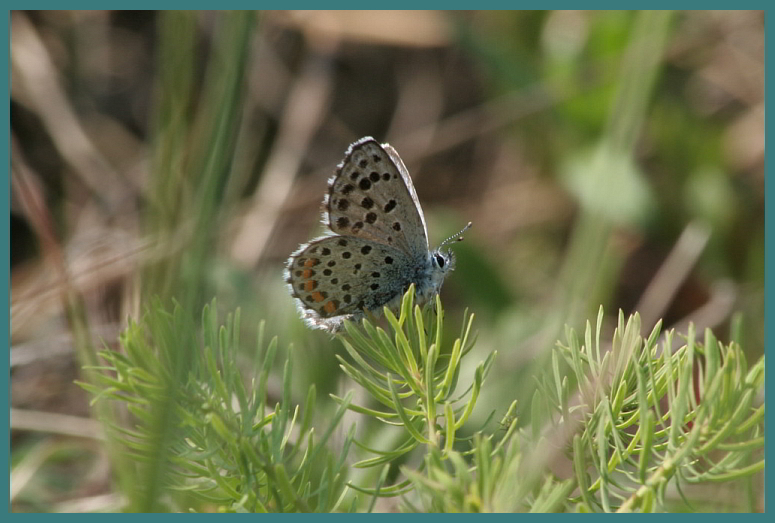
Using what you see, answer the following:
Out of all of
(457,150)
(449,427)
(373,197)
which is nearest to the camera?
(449,427)

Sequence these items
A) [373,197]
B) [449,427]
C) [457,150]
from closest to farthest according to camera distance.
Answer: [449,427] → [373,197] → [457,150]

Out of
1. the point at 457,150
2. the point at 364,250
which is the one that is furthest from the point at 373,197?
the point at 457,150

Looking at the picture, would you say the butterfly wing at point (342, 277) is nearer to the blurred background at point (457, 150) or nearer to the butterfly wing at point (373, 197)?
the butterfly wing at point (373, 197)

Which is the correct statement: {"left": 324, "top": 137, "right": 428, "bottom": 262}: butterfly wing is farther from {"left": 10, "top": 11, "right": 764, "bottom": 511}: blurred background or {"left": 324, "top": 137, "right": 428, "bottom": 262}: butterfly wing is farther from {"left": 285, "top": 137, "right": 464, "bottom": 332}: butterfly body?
{"left": 10, "top": 11, "right": 764, "bottom": 511}: blurred background

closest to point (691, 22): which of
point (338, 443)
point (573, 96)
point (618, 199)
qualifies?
point (573, 96)

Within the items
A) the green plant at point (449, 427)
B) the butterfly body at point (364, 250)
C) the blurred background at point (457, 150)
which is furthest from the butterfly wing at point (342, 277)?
the blurred background at point (457, 150)

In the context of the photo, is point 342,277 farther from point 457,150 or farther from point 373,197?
point 457,150

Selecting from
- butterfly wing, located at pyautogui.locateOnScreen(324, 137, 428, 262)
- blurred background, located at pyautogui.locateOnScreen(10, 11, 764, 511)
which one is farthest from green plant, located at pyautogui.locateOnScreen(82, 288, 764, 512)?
blurred background, located at pyautogui.locateOnScreen(10, 11, 764, 511)
